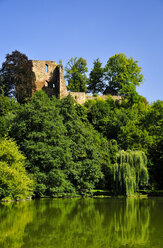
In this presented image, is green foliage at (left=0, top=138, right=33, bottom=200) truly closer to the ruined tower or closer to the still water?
the still water

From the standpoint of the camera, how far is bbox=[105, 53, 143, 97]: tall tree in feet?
161

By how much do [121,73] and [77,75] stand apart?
22.5 feet

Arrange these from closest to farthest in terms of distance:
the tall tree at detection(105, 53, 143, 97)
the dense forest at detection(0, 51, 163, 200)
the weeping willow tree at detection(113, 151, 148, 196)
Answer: the dense forest at detection(0, 51, 163, 200)
the weeping willow tree at detection(113, 151, 148, 196)
the tall tree at detection(105, 53, 143, 97)

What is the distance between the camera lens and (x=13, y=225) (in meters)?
13.3

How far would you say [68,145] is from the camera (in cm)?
2931

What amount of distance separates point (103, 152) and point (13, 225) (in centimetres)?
2062

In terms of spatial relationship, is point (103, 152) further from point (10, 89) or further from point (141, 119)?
point (10, 89)

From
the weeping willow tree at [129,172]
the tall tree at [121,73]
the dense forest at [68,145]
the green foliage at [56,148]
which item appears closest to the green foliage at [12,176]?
the dense forest at [68,145]

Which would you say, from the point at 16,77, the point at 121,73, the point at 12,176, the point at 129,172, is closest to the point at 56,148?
the point at 12,176

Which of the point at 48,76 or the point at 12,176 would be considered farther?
the point at 48,76

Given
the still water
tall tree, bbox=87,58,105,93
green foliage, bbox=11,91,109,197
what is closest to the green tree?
tall tree, bbox=87,58,105,93

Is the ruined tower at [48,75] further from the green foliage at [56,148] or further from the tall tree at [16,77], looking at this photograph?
the green foliage at [56,148]

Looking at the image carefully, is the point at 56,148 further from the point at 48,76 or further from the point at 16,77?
the point at 48,76

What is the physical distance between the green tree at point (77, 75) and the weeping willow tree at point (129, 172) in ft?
74.1
